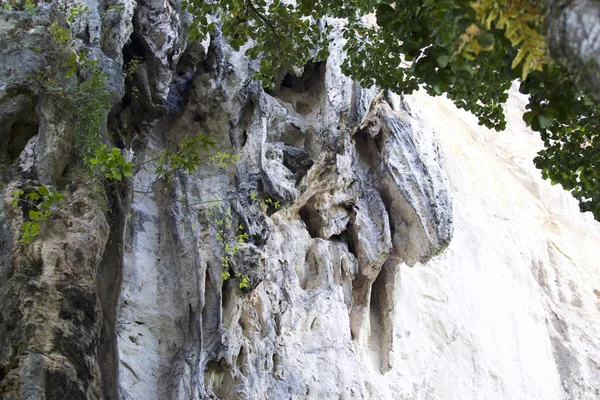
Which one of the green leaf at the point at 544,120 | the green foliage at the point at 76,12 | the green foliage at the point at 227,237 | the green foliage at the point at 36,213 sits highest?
the green foliage at the point at 76,12

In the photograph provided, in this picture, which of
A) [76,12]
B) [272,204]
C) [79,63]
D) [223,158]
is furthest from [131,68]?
[272,204]

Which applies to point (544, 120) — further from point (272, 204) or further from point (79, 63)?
point (272, 204)

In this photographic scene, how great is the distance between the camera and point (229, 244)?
9.89 m

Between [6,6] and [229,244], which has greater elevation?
[6,6]

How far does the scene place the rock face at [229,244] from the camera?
655 cm

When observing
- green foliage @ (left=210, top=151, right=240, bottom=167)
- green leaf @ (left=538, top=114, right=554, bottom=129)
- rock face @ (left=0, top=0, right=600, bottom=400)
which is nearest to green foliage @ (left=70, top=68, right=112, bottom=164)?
rock face @ (left=0, top=0, right=600, bottom=400)

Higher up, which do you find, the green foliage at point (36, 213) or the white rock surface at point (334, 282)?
the white rock surface at point (334, 282)

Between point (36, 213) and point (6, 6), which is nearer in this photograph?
point (36, 213)

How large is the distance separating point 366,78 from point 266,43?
4.16 ft

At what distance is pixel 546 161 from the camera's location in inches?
283

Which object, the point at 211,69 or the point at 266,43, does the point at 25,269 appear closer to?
the point at 266,43

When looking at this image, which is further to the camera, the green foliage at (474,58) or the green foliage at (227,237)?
the green foliage at (227,237)

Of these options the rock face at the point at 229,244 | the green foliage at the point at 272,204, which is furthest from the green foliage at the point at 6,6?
the green foliage at the point at 272,204

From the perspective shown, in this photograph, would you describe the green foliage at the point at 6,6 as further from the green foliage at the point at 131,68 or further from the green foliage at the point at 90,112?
the green foliage at the point at 131,68
